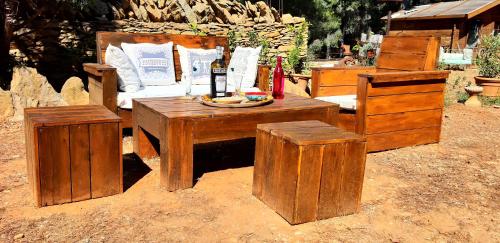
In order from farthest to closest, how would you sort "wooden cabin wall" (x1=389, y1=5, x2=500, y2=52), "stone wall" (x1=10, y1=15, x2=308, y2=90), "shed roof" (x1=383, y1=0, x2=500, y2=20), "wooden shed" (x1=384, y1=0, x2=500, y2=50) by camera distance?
"wooden cabin wall" (x1=389, y1=5, x2=500, y2=52)
"wooden shed" (x1=384, y1=0, x2=500, y2=50)
"shed roof" (x1=383, y1=0, x2=500, y2=20)
"stone wall" (x1=10, y1=15, x2=308, y2=90)

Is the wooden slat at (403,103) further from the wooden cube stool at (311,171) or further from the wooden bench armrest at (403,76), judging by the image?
the wooden cube stool at (311,171)

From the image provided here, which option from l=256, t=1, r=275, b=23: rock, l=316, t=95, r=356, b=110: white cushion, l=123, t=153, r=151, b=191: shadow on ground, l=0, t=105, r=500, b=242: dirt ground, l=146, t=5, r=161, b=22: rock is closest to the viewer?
l=0, t=105, r=500, b=242: dirt ground

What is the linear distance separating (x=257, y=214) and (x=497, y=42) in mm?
6990

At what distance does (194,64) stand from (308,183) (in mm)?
2585

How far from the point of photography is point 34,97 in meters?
5.03

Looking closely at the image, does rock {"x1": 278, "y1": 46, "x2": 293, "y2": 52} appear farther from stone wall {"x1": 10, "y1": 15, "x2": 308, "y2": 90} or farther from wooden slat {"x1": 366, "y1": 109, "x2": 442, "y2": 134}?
wooden slat {"x1": 366, "y1": 109, "x2": 442, "y2": 134}

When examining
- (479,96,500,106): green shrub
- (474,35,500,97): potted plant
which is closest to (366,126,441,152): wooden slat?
(479,96,500,106): green shrub

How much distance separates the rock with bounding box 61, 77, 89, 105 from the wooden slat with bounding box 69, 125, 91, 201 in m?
2.80

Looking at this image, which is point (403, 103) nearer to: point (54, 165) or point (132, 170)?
point (132, 170)

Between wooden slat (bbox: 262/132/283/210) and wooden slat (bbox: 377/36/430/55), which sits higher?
wooden slat (bbox: 377/36/430/55)

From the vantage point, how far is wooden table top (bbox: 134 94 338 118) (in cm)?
282

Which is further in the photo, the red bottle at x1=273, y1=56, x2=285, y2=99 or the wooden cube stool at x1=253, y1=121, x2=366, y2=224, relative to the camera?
the red bottle at x1=273, y1=56, x2=285, y2=99

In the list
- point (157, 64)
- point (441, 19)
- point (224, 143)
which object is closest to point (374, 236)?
point (224, 143)

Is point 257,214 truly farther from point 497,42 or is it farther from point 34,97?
point 497,42
